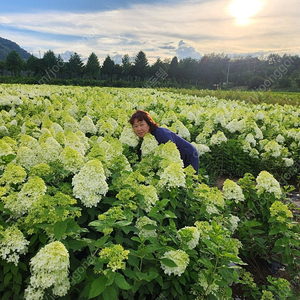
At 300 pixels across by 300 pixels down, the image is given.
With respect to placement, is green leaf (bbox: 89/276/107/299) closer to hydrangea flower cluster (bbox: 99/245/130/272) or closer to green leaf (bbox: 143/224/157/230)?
hydrangea flower cluster (bbox: 99/245/130/272)

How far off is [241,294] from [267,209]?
41.4 inches

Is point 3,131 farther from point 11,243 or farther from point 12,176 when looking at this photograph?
point 11,243

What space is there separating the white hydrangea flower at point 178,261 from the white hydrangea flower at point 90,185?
2.26 feet

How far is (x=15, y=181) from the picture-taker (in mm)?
1936

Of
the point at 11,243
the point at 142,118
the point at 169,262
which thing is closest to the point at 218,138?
the point at 142,118

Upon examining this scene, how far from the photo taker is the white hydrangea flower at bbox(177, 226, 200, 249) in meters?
1.87

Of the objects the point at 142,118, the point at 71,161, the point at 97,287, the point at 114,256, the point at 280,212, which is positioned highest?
the point at 142,118

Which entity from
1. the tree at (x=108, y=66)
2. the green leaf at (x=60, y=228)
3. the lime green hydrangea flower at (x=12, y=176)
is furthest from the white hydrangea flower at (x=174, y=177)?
the tree at (x=108, y=66)

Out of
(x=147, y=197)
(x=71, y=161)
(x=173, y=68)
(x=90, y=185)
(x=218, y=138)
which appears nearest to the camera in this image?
(x=90, y=185)

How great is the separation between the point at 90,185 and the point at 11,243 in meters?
0.64

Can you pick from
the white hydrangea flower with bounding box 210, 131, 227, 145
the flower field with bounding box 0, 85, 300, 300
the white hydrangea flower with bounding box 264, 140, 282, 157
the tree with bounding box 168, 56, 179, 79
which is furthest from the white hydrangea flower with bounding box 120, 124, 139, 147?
the tree with bounding box 168, 56, 179, 79

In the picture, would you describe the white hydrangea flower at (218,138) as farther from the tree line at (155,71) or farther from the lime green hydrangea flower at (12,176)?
the tree line at (155,71)

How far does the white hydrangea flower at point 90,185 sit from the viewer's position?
1.94 m

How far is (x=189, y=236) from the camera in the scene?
1.86 metres
